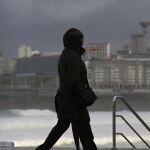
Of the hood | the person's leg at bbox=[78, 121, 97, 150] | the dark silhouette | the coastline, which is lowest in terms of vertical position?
the coastline

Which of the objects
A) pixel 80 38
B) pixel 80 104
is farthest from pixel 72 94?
pixel 80 38

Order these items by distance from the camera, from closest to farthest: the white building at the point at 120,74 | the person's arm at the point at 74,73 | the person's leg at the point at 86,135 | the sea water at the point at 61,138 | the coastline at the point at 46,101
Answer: the person's arm at the point at 74,73, the person's leg at the point at 86,135, the sea water at the point at 61,138, the coastline at the point at 46,101, the white building at the point at 120,74

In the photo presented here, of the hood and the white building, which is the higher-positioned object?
the hood

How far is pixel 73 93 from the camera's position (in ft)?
17.4

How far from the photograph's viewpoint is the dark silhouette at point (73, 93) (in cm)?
526

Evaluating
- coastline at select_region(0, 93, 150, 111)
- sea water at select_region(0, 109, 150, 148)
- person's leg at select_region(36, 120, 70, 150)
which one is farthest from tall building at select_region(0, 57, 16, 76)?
person's leg at select_region(36, 120, 70, 150)

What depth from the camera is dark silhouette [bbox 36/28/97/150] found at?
5.26 meters

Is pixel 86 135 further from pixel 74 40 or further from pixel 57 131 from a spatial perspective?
pixel 74 40

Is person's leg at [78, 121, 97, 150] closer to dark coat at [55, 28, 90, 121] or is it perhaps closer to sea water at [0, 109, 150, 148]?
dark coat at [55, 28, 90, 121]

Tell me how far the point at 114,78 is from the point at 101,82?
3345 millimetres

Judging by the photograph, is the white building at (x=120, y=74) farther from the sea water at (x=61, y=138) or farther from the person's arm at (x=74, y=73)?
the person's arm at (x=74, y=73)

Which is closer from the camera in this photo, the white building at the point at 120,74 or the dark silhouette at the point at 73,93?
the dark silhouette at the point at 73,93

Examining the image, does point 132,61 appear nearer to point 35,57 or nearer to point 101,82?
point 101,82

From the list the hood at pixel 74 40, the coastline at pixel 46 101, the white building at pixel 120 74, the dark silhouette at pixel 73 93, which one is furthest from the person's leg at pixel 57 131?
the white building at pixel 120 74
